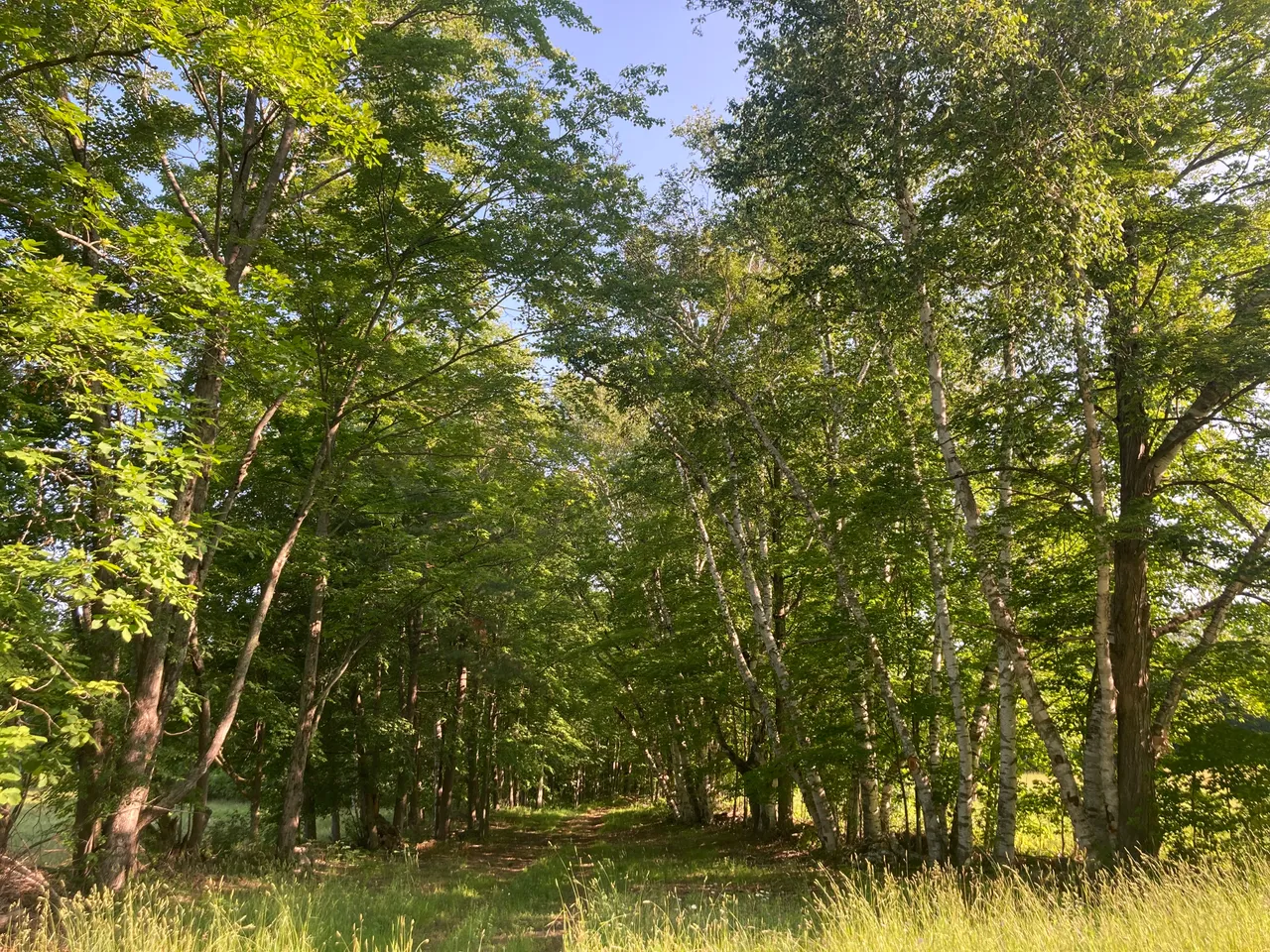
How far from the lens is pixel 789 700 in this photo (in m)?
12.3

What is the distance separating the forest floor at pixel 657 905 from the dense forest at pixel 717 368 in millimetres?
1066

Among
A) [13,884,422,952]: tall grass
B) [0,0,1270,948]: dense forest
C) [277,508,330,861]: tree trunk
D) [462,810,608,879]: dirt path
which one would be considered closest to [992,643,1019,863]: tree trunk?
[0,0,1270,948]: dense forest

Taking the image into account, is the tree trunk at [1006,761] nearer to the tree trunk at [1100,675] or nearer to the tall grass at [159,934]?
the tree trunk at [1100,675]

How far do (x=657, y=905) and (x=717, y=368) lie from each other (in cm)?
925

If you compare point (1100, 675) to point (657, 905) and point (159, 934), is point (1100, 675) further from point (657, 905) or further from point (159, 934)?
point (159, 934)

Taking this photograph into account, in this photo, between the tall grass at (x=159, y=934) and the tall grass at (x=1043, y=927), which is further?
the tall grass at (x=159, y=934)

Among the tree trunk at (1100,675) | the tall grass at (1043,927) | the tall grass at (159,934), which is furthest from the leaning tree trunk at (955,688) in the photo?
the tall grass at (159,934)

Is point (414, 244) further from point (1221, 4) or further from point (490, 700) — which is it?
point (490, 700)

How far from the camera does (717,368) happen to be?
13531 millimetres

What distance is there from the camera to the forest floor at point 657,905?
477 cm

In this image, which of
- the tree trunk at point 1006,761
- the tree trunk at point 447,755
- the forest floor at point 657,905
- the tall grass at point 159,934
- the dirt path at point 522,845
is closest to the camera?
the forest floor at point 657,905

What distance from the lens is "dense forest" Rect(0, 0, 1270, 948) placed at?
21.2ft

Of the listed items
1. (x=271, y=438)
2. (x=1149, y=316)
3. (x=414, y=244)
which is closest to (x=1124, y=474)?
(x=1149, y=316)

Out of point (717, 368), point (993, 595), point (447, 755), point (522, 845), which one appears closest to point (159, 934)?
point (993, 595)
